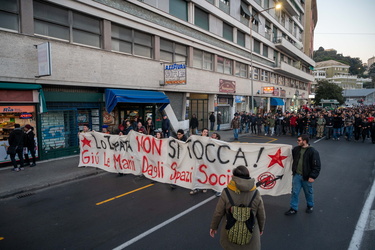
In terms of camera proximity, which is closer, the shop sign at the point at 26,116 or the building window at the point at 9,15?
the building window at the point at 9,15

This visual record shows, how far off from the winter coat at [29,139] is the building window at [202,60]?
13.1 m

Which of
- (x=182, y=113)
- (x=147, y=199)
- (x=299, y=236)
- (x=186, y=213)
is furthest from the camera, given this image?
(x=182, y=113)

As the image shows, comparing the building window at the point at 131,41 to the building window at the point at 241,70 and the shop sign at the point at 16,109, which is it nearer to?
the shop sign at the point at 16,109

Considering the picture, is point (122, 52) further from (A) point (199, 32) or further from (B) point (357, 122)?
(B) point (357, 122)

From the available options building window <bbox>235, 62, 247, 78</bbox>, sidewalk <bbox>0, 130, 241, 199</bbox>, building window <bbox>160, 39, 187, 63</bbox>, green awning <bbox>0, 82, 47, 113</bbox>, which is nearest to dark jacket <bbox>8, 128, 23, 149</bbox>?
sidewalk <bbox>0, 130, 241, 199</bbox>

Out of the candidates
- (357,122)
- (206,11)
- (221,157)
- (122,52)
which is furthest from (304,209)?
(206,11)

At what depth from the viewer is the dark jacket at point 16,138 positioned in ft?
28.2

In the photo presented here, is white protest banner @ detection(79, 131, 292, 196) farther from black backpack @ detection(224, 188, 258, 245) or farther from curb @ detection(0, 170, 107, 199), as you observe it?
black backpack @ detection(224, 188, 258, 245)

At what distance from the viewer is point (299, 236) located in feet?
14.3

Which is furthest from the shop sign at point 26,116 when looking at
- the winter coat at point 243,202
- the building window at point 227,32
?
the building window at point 227,32

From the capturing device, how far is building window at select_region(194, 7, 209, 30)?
63.4 feet

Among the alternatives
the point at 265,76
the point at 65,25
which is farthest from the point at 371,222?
the point at 265,76

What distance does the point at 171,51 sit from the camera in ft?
55.7

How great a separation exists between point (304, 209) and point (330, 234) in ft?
3.60
